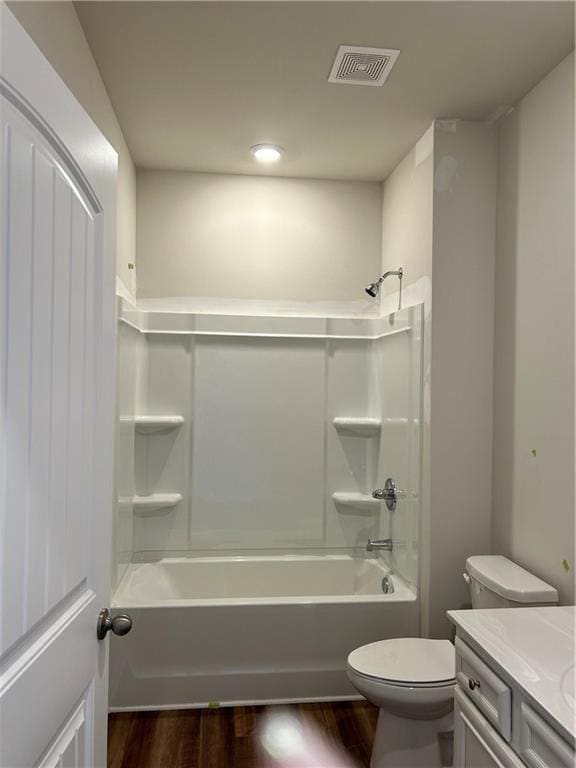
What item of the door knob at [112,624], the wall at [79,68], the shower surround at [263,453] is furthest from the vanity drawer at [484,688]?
the wall at [79,68]

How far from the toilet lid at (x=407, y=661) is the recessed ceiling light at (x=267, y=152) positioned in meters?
2.36

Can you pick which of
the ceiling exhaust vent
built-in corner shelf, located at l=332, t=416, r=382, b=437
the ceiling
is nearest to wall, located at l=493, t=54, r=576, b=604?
the ceiling

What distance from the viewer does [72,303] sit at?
1097 millimetres

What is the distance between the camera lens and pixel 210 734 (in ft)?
7.73

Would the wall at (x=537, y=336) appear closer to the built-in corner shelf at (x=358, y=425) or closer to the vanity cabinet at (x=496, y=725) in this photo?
the vanity cabinet at (x=496, y=725)

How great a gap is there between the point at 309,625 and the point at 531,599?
1057mm

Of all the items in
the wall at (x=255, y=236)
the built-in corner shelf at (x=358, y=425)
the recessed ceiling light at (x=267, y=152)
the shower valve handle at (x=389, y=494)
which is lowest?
the shower valve handle at (x=389, y=494)

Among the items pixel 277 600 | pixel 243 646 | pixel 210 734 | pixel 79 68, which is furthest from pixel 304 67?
pixel 210 734

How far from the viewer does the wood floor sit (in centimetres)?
219

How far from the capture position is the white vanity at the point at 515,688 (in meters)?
1.18

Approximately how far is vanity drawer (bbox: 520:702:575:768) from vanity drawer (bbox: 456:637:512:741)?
0.05 m

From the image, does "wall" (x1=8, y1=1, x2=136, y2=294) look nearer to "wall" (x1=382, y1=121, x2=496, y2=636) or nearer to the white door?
the white door

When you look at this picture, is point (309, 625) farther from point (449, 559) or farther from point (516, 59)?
point (516, 59)

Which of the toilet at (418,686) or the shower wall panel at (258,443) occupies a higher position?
the shower wall panel at (258,443)
